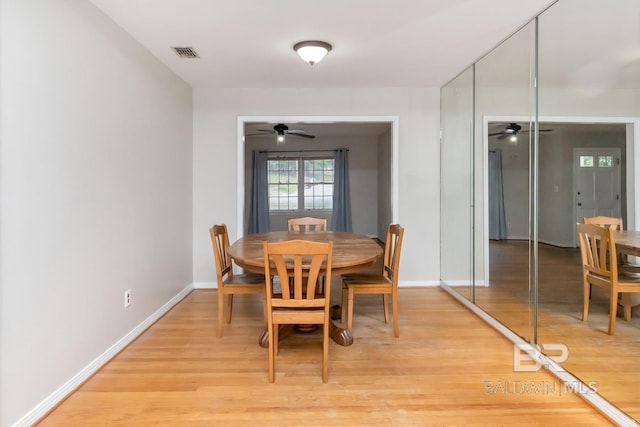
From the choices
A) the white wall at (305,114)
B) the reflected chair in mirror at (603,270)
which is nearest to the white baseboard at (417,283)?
the white wall at (305,114)

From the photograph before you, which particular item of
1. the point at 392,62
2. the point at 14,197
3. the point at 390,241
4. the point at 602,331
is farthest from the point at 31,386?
the point at 392,62

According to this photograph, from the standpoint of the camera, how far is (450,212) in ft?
12.0

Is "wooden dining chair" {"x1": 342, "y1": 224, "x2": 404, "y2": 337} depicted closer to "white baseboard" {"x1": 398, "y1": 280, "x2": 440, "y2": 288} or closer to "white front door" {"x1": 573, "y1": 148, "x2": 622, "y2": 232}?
"white front door" {"x1": 573, "y1": 148, "x2": 622, "y2": 232}

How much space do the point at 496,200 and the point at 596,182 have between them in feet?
3.20

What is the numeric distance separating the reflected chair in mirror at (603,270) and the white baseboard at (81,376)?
→ 9.48 feet

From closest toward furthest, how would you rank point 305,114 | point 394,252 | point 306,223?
point 394,252 < point 306,223 < point 305,114

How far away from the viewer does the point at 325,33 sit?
2490mm

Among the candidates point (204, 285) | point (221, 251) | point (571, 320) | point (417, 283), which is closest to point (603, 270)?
point (571, 320)

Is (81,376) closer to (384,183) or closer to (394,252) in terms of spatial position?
(394,252)

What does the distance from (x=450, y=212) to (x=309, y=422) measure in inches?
107

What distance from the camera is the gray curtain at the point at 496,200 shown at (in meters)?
2.72

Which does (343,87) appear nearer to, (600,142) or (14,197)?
(600,142)

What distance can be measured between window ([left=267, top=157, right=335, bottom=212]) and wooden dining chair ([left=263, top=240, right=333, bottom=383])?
19.6ft

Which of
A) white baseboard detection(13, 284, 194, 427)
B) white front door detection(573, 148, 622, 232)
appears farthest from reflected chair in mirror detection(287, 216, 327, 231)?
white front door detection(573, 148, 622, 232)
